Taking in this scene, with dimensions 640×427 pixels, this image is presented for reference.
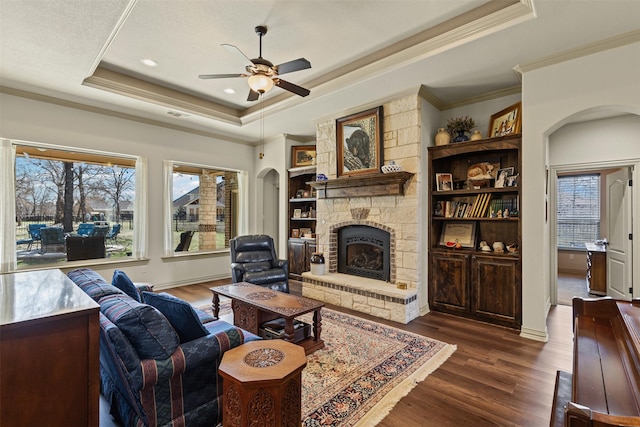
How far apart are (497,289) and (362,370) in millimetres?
2151

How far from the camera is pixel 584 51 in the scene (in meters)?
2.89

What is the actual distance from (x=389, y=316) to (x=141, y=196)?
452cm

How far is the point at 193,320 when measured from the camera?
184 centimetres

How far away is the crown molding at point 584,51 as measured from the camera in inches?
106

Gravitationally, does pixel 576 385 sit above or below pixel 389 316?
above

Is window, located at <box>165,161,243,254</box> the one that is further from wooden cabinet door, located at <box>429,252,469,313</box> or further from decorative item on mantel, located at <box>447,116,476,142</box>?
decorative item on mantel, located at <box>447,116,476,142</box>

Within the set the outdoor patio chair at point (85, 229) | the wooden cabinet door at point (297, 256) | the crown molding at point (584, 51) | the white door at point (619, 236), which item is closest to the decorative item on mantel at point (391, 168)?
the crown molding at point (584, 51)

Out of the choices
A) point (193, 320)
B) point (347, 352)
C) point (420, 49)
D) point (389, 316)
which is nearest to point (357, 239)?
point (389, 316)

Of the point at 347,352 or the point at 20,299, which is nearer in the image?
the point at 20,299

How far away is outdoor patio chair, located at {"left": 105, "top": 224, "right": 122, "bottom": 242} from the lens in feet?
16.2

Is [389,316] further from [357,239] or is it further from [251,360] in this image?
[251,360]

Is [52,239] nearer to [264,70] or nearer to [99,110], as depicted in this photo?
[99,110]

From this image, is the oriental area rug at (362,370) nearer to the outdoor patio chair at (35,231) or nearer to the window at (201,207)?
the window at (201,207)

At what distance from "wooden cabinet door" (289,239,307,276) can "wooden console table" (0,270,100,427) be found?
14.9ft
